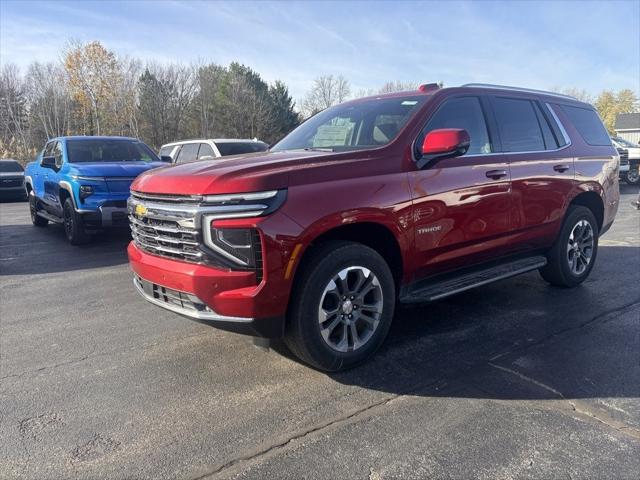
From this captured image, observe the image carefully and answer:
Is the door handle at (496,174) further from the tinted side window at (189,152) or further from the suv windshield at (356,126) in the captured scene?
the tinted side window at (189,152)

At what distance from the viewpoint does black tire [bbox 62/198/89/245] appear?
26.3 feet

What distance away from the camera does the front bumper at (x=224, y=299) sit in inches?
120

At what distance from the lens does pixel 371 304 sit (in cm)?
365

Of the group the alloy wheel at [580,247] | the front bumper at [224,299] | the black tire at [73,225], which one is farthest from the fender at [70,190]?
the alloy wheel at [580,247]

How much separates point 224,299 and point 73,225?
6.18m

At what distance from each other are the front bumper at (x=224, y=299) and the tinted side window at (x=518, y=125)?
2.86 metres

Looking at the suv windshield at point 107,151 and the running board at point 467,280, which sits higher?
the suv windshield at point 107,151

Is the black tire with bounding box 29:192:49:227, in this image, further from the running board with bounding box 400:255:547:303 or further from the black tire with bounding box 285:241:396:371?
the running board with bounding box 400:255:547:303

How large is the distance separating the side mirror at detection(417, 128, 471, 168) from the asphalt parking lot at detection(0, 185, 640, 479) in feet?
4.96

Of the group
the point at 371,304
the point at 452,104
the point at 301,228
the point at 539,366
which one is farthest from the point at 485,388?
the point at 452,104

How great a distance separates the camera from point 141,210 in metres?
3.61

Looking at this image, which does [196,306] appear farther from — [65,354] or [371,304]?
[65,354]

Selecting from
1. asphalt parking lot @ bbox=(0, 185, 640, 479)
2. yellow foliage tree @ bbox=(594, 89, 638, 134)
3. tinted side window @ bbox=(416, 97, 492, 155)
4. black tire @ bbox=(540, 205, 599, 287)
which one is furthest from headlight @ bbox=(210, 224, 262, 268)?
yellow foliage tree @ bbox=(594, 89, 638, 134)

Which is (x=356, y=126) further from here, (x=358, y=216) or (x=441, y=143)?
(x=358, y=216)
